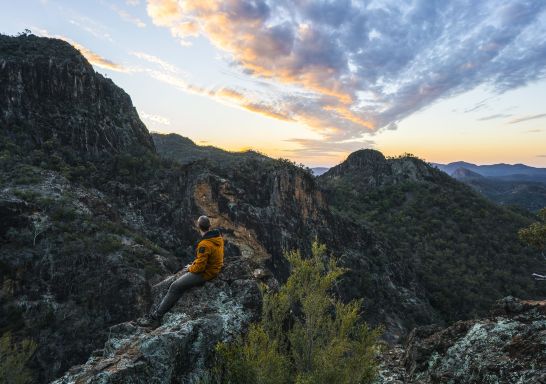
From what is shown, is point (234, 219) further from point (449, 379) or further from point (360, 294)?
point (449, 379)

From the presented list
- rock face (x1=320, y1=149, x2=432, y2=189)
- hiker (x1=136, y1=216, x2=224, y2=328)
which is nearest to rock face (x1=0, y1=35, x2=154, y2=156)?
hiker (x1=136, y1=216, x2=224, y2=328)

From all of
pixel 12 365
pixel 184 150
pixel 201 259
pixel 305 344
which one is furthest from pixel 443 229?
pixel 184 150

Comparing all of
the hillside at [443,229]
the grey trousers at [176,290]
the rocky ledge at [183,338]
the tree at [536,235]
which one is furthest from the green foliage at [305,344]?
the hillside at [443,229]

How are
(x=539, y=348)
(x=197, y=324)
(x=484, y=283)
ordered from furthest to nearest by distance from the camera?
(x=484, y=283) < (x=197, y=324) < (x=539, y=348)

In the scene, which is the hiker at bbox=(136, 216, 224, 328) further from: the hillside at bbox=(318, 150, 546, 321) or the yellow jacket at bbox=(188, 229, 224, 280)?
the hillside at bbox=(318, 150, 546, 321)

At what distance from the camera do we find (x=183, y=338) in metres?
7.24

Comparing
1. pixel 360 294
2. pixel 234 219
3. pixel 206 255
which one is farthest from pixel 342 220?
pixel 206 255

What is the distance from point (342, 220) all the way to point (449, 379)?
63.9 meters

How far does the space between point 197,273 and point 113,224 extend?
3598cm

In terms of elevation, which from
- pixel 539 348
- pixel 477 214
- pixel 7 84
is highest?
pixel 7 84

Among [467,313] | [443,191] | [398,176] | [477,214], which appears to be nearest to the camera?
[467,313]

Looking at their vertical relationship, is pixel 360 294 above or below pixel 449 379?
below

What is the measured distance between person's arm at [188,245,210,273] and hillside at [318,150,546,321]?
6592 centimetres

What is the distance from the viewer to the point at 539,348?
17.9ft
